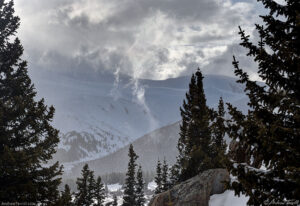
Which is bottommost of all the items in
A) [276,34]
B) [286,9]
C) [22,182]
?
[22,182]

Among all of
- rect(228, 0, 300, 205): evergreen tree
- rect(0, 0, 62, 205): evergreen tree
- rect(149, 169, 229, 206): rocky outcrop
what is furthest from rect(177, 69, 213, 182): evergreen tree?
rect(228, 0, 300, 205): evergreen tree

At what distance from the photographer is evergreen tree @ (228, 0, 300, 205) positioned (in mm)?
5359

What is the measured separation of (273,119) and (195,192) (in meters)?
12.7

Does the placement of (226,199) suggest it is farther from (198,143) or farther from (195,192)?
(198,143)

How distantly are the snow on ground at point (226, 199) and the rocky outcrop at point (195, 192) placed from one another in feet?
1.29

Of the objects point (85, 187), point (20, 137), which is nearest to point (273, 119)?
point (20, 137)

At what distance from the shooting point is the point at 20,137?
495 inches

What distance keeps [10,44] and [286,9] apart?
14.8 meters

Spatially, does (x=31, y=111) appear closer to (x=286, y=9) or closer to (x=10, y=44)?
(x=10, y=44)

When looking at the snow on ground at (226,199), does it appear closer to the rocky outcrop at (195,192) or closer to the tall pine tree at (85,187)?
the rocky outcrop at (195,192)

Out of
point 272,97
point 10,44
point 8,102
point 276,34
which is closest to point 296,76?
point 272,97

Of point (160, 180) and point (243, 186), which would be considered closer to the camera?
point (243, 186)

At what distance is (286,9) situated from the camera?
643 cm

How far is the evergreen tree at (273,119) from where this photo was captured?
5359 mm
